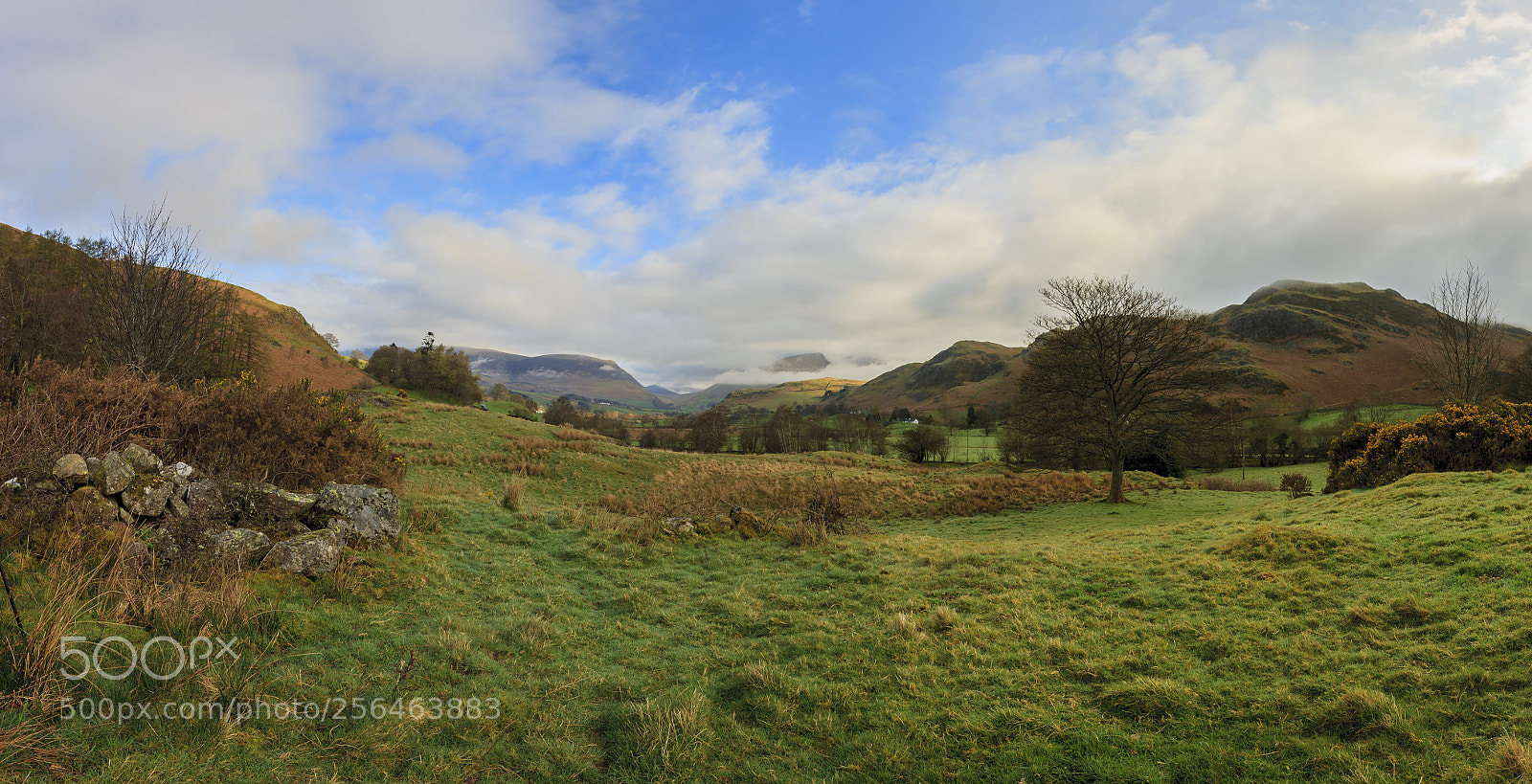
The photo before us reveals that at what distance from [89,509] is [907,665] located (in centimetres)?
1032

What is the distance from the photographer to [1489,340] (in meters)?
28.9

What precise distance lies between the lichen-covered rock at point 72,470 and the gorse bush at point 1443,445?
1131 inches

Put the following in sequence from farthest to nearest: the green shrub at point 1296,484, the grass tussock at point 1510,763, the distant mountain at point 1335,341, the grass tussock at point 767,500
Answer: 1. the distant mountain at point 1335,341
2. the green shrub at point 1296,484
3. the grass tussock at point 767,500
4. the grass tussock at point 1510,763

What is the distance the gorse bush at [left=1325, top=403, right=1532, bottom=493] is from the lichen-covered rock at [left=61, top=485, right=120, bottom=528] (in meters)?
28.3

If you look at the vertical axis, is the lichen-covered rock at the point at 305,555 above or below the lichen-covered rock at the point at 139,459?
below

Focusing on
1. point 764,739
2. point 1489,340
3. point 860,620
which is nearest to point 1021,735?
point 764,739

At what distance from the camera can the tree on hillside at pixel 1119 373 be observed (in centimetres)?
2364

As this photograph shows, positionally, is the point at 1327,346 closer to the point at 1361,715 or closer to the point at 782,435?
the point at 782,435

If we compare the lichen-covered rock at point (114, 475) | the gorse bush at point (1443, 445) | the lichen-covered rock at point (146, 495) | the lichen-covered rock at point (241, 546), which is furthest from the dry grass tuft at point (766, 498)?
the gorse bush at point (1443, 445)

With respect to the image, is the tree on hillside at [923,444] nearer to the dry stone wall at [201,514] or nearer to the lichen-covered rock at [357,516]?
the lichen-covered rock at [357,516]

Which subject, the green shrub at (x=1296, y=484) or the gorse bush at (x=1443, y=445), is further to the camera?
the green shrub at (x=1296, y=484)

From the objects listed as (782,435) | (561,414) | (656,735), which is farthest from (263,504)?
(561,414)

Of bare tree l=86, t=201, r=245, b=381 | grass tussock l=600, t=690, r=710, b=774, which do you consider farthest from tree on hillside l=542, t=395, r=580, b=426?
grass tussock l=600, t=690, r=710, b=774

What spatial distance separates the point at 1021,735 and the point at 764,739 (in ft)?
7.75
